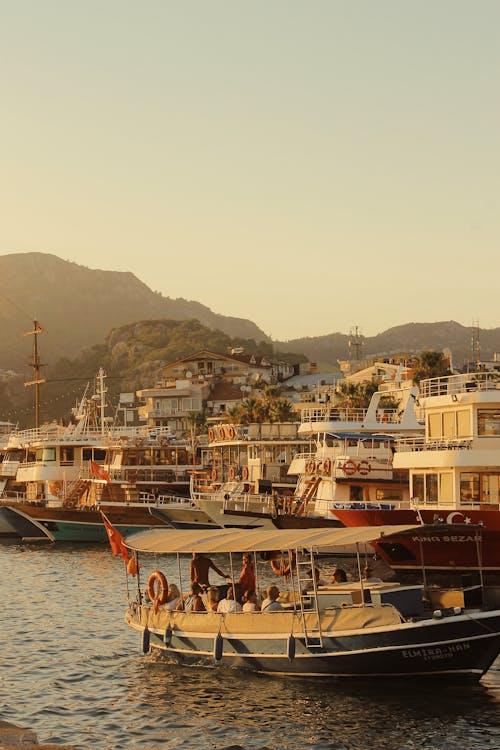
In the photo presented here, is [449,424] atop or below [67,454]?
atop

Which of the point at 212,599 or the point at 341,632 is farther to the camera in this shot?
the point at 212,599

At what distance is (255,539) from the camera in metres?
26.9

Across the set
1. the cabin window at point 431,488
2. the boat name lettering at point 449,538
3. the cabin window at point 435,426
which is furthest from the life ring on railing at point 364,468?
Result: the boat name lettering at point 449,538

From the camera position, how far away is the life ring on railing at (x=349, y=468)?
5422 cm

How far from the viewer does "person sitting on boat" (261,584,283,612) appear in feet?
85.3

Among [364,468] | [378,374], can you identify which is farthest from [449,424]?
[378,374]

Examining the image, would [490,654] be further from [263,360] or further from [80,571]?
[263,360]

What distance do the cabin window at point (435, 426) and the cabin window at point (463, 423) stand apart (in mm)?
1263

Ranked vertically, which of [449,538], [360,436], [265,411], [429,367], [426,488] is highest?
[429,367]

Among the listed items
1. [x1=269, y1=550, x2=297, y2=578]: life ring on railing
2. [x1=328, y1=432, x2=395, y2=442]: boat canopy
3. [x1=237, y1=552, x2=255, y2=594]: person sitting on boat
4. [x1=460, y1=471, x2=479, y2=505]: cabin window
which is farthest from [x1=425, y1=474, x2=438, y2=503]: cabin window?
[x1=237, y1=552, x2=255, y2=594]: person sitting on boat

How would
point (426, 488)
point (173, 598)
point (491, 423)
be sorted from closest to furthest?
point (173, 598) → point (491, 423) → point (426, 488)

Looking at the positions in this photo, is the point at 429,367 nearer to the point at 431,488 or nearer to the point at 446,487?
the point at 431,488

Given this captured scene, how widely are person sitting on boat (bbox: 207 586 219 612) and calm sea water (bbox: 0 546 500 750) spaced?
157 cm

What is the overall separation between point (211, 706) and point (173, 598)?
16.2 feet
